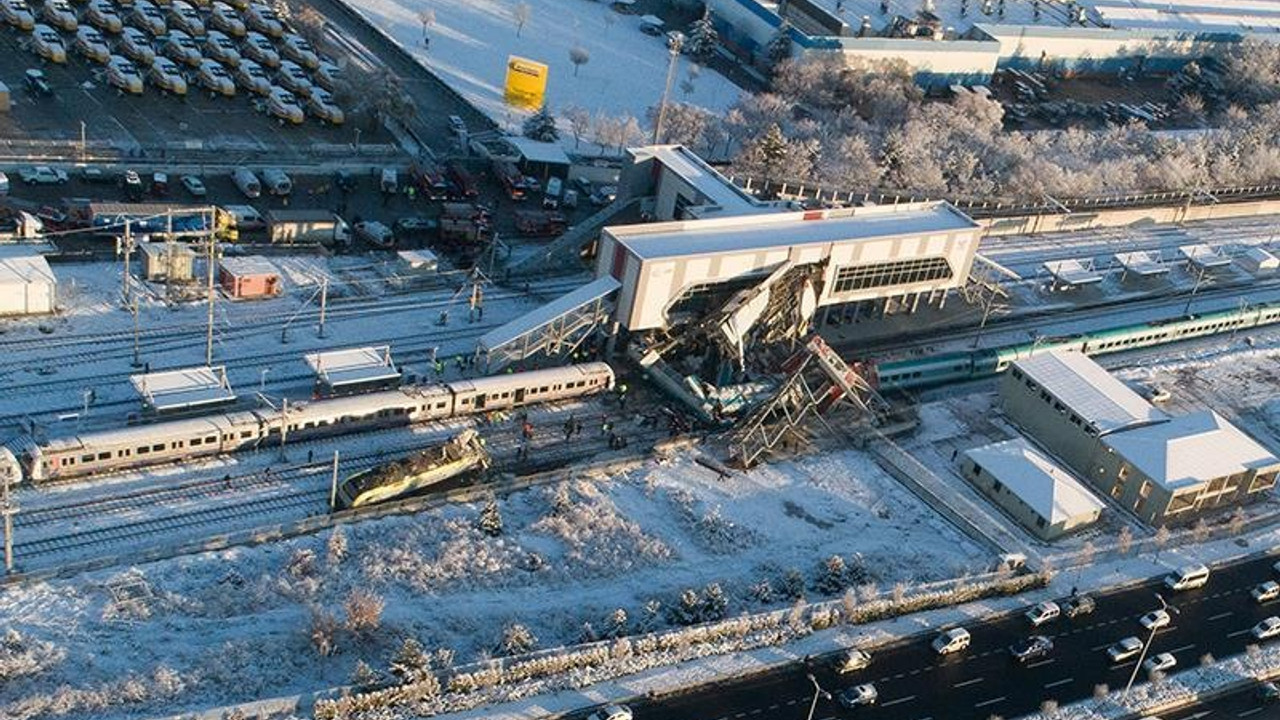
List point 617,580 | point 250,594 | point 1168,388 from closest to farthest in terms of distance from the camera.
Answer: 1. point 250,594
2. point 617,580
3. point 1168,388

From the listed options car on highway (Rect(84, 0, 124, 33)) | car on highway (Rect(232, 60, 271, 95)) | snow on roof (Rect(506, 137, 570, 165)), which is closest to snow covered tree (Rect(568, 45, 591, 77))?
snow on roof (Rect(506, 137, 570, 165))

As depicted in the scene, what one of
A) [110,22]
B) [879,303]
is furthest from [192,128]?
[879,303]

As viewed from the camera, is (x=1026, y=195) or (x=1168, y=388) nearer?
(x=1168, y=388)

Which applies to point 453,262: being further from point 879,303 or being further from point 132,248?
point 879,303

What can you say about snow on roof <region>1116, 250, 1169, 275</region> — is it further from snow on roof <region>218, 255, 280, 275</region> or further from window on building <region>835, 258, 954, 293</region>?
snow on roof <region>218, 255, 280, 275</region>

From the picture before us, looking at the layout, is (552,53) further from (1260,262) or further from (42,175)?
(1260,262)

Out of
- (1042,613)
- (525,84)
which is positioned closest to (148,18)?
(525,84)

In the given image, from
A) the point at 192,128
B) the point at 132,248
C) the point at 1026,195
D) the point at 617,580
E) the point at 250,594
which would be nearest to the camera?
the point at 250,594
